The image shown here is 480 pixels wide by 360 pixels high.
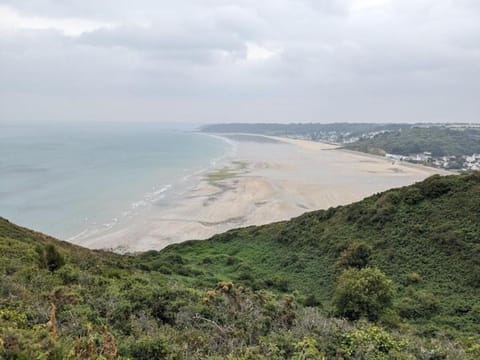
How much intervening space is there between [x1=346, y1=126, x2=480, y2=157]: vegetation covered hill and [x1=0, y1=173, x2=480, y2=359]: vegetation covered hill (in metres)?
103

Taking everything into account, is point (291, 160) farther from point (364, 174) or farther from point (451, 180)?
point (451, 180)

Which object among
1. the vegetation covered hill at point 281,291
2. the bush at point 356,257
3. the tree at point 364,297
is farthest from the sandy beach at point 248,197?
the tree at point 364,297

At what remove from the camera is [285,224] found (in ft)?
100

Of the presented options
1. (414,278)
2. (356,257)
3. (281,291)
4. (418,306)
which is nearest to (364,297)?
(418,306)

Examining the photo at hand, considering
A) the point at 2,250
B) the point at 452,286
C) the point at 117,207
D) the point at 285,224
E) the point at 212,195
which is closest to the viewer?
the point at 2,250

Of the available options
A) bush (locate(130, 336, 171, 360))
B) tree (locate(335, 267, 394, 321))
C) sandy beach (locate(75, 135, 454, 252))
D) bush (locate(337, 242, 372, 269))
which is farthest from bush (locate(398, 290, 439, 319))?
sandy beach (locate(75, 135, 454, 252))

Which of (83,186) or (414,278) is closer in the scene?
(414,278)

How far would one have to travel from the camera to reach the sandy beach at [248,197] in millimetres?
37531

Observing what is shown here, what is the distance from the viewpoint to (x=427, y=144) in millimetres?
133125

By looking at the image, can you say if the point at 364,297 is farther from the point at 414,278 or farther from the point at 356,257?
the point at 356,257

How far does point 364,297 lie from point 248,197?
126 ft

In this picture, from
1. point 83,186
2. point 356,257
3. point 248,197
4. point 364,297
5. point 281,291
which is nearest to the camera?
point 364,297

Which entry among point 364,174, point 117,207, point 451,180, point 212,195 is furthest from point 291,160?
point 451,180

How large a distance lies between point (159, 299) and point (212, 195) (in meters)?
43.0
